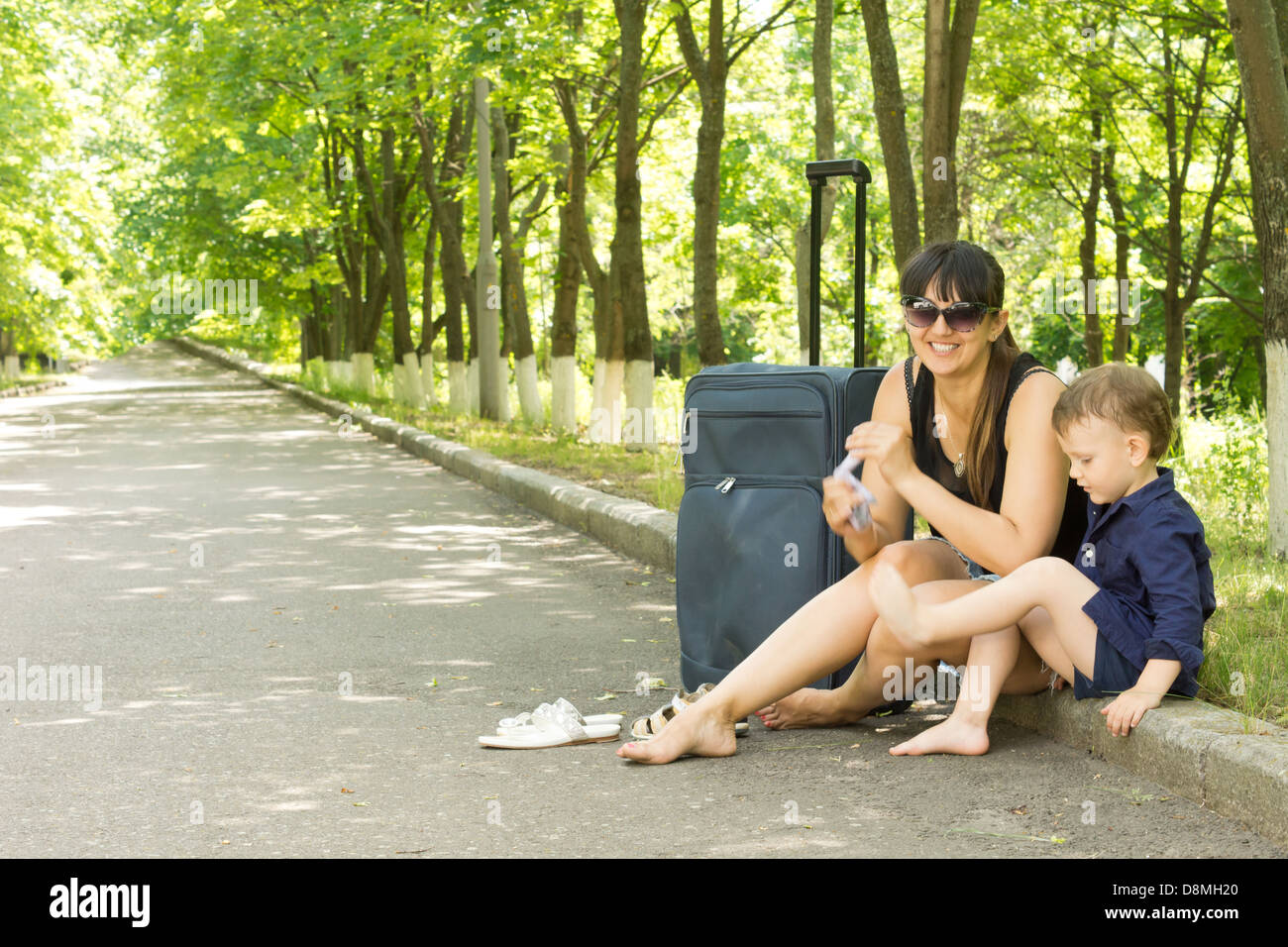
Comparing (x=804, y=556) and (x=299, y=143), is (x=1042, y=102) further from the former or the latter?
(x=299, y=143)

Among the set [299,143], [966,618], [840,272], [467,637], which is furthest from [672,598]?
[840,272]

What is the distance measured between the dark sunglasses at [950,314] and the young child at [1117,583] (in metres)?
0.34

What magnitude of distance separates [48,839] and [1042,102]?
1678cm

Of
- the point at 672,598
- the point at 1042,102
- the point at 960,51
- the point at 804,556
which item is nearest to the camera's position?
the point at 804,556

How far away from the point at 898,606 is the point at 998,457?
62 cm

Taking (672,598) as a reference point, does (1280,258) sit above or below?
above

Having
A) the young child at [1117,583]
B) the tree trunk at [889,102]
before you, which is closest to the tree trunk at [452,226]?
the tree trunk at [889,102]

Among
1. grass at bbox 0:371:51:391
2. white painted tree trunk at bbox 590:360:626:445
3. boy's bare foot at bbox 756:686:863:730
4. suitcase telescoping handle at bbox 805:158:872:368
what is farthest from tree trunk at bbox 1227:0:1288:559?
grass at bbox 0:371:51:391

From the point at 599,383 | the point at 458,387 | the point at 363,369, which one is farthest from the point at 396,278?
the point at 599,383

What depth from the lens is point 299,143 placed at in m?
29.3

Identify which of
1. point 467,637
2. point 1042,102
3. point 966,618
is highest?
point 1042,102

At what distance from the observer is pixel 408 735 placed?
4633 millimetres

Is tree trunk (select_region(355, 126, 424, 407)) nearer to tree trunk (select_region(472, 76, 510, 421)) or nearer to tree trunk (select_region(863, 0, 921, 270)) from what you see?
tree trunk (select_region(472, 76, 510, 421))
